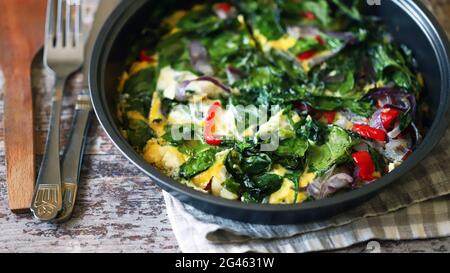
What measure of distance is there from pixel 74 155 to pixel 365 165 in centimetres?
114

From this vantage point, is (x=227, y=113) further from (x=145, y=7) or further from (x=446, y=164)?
(x=446, y=164)

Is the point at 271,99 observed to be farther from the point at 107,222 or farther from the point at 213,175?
the point at 107,222

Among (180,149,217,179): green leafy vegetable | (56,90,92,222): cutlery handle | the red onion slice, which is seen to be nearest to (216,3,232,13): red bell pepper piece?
the red onion slice

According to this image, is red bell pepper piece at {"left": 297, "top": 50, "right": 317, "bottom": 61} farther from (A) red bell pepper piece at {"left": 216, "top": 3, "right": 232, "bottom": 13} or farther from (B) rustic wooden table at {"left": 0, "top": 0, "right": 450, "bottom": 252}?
(B) rustic wooden table at {"left": 0, "top": 0, "right": 450, "bottom": 252}

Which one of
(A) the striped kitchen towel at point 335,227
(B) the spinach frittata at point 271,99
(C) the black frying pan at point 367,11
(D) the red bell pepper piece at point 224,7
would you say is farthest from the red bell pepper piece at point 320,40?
(A) the striped kitchen towel at point 335,227

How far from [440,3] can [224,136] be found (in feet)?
4.46

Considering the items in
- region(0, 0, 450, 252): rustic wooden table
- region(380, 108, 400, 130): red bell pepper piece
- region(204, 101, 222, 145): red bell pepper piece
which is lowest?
region(0, 0, 450, 252): rustic wooden table

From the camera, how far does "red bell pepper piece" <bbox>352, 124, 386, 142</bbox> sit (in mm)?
2420

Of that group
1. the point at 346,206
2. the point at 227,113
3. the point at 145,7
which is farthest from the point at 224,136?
the point at 145,7

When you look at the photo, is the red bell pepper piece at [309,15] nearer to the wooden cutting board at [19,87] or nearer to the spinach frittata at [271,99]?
the spinach frittata at [271,99]

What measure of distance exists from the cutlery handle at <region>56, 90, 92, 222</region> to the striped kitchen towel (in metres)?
0.38

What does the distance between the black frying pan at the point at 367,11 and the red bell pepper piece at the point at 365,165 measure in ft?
0.61

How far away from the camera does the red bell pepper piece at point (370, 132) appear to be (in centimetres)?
242

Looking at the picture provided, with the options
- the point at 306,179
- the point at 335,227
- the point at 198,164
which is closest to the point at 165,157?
the point at 198,164
